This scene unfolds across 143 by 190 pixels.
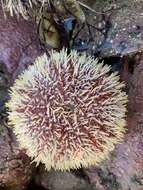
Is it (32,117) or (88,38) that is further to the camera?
(88,38)

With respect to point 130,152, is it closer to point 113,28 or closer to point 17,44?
point 113,28

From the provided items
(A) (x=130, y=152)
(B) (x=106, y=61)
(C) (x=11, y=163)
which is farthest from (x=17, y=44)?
(A) (x=130, y=152)

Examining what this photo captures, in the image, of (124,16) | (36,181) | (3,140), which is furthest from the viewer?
(36,181)

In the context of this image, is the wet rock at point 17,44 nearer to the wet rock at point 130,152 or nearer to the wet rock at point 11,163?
the wet rock at point 11,163

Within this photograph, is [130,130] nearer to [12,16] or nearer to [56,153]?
[56,153]

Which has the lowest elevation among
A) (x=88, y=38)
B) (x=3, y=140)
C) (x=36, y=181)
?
(x=36, y=181)

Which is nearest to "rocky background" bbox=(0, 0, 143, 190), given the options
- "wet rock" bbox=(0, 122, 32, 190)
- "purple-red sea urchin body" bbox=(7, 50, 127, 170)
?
"wet rock" bbox=(0, 122, 32, 190)

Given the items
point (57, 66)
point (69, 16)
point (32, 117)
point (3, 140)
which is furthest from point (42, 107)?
point (69, 16)
